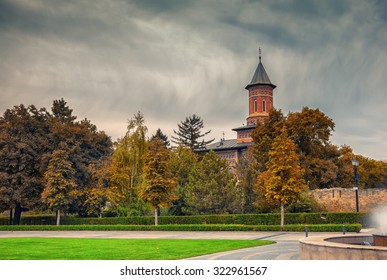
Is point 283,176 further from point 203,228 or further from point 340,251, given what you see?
point 340,251

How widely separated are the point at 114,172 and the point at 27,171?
23.5 ft

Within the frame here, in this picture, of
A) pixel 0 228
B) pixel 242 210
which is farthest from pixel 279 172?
pixel 0 228

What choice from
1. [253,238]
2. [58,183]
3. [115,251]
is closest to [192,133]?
[58,183]

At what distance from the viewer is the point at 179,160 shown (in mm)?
40281

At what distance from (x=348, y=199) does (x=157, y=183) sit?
13713mm

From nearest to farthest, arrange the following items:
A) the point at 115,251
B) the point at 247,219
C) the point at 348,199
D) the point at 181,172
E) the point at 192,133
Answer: the point at 115,251, the point at 247,219, the point at 348,199, the point at 181,172, the point at 192,133

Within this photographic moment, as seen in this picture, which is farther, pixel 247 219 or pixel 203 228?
pixel 247 219

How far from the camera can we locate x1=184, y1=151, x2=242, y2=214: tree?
3425 cm

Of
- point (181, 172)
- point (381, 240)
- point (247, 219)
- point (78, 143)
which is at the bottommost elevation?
point (381, 240)

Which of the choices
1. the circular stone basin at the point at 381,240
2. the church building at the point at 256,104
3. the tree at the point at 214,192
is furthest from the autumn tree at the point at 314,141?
the church building at the point at 256,104

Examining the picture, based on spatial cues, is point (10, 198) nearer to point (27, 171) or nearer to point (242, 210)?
point (27, 171)

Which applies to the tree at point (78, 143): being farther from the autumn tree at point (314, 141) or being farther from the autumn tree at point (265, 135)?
the autumn tree at point (314, 141)

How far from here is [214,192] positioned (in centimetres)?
3441
